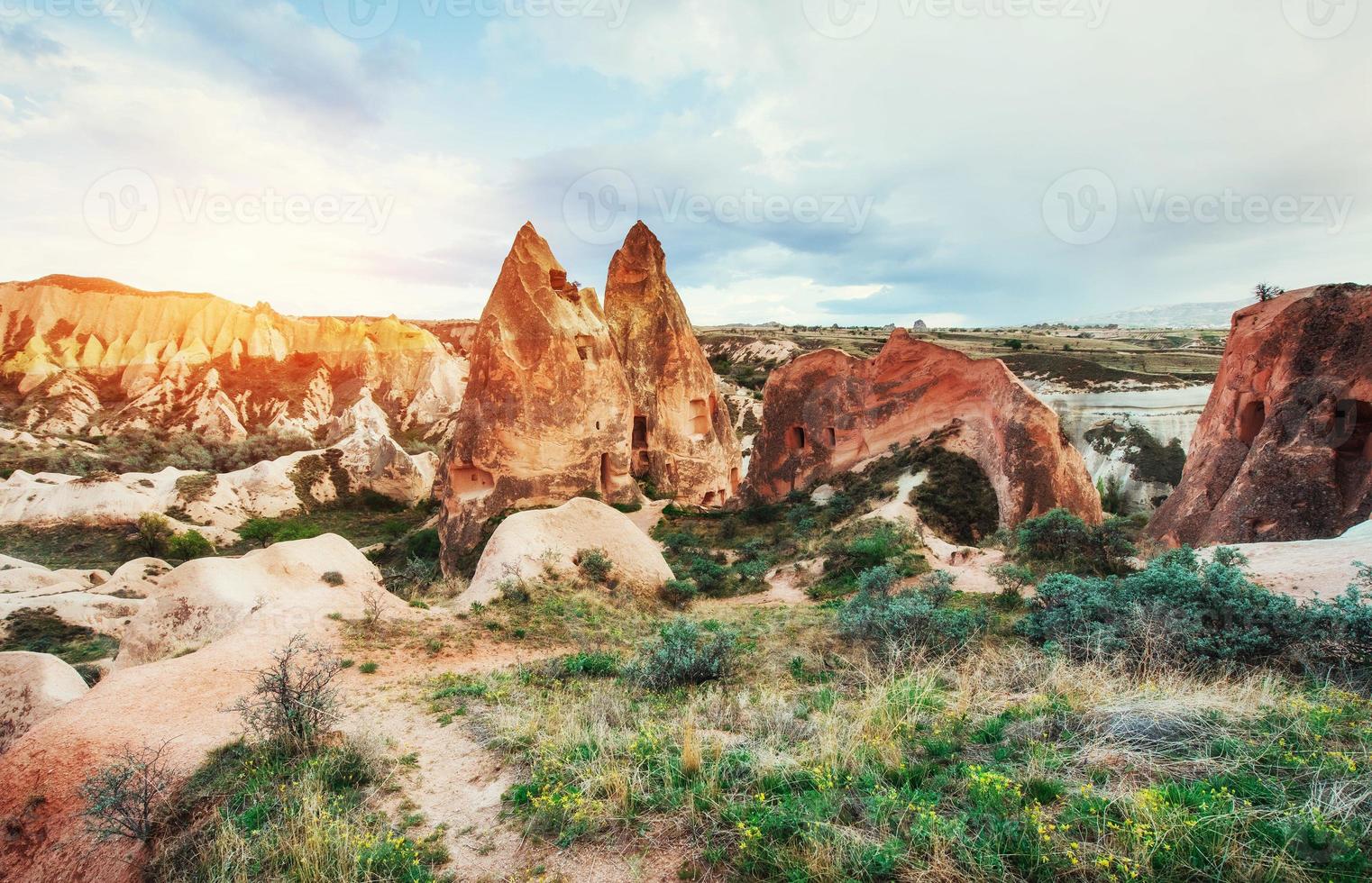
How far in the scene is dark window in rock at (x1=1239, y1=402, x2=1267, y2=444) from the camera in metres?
14.1

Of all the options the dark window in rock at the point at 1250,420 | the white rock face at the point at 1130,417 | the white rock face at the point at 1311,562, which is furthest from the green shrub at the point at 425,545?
the white rock face at the point at 1130,417

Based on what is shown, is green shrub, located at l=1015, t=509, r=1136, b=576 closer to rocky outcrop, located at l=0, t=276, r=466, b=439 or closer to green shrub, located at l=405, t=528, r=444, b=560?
green shrub, located at l=405, t=528, r=444, b=560

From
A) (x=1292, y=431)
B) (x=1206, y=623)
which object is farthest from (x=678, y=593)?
(x=1292, y=431)

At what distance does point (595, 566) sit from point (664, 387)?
1665 centimetres

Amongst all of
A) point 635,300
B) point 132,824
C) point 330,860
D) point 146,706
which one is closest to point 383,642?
point 146,706

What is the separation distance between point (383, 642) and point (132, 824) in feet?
14.8

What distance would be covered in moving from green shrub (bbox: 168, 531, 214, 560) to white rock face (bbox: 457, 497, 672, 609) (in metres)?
19.8

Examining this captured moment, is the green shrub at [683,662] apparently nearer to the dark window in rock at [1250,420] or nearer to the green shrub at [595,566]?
the green shrub at [595,566]

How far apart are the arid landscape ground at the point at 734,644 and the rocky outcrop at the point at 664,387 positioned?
0.85 ft

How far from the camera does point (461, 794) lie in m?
4.85

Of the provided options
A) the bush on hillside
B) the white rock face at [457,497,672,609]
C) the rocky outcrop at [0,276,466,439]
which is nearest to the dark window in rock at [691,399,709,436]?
the white rock face at [457,497,672,609]

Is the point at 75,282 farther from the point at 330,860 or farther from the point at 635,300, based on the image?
the point at 330,860

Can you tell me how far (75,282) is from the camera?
5997 cm

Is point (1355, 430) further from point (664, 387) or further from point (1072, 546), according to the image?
point (664, 387)
